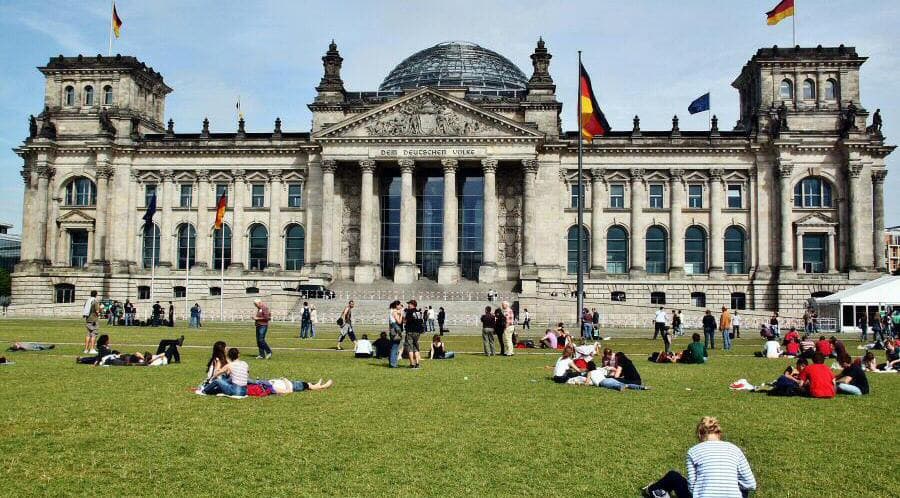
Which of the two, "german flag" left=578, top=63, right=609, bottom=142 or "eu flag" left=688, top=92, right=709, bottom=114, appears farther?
"eu flag" left=688, top=92, right=709, bottom=114

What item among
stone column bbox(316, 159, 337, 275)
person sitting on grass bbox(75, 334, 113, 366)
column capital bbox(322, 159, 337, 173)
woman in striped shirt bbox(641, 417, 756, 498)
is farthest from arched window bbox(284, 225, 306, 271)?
woman in striped shirt bbox(641, 417, 756, 498)

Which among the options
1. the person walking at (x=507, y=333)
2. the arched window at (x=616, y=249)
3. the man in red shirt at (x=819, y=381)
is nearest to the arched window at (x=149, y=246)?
the arched window at (x=616, y=249)

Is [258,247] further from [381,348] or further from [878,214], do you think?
[878,214]

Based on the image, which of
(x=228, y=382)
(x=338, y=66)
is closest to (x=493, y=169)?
(x=338, y=66)

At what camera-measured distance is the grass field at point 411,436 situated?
11.9 m

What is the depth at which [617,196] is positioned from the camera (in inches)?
3226

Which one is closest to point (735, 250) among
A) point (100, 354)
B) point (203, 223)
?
point (203, 223)

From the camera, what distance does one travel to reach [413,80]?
94875 millimetres

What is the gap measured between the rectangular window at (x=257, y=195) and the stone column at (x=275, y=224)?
124 centimetres

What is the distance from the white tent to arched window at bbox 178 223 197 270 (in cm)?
5755

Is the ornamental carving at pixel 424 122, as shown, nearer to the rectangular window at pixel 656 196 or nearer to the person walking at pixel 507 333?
the rectangular window at pixel 656 196

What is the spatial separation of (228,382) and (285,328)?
122ft

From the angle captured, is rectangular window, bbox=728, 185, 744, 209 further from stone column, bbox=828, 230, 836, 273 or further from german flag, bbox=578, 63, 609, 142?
german flag, bbox=578, 63, 609, 142

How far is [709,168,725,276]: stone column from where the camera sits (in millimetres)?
79625
